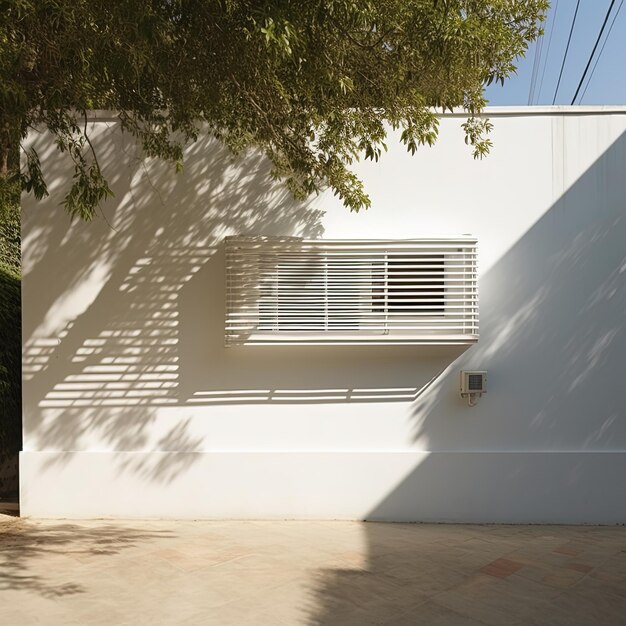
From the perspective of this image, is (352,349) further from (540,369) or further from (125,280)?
(125,280)

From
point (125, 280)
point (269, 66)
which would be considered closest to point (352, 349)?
point (125, 280)

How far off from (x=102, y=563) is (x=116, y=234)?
108 inches

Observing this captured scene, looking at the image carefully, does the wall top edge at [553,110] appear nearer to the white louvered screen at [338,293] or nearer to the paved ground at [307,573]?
A: the white louvered screen at [338,293]

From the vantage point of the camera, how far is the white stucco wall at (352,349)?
525 cm

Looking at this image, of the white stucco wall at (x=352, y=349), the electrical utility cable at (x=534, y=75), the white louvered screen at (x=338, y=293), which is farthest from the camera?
the electrical utility cable at (x=534, y=75)

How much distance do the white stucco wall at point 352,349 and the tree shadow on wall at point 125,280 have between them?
0.02 m

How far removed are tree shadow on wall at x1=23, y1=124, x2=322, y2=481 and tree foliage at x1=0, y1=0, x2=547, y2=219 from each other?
1.02ft

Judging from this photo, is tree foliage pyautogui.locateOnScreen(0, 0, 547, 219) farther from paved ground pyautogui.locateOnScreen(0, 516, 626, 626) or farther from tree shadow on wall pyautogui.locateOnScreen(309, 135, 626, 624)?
paved ground pyautogui.locateOnScreen(0, 516, 626, 626)

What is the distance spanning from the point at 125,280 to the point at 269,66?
8.34ft

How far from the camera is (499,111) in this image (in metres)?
5.29

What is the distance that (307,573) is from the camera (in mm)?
3922

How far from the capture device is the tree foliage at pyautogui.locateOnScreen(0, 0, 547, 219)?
3.33 meters

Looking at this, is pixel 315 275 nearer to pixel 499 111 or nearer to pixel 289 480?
pixel 289 480

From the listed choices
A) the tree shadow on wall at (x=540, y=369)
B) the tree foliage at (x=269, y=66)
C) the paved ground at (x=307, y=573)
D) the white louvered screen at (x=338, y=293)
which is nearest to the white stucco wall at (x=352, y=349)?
the tree shadow on wall at (x=540, y=369)
